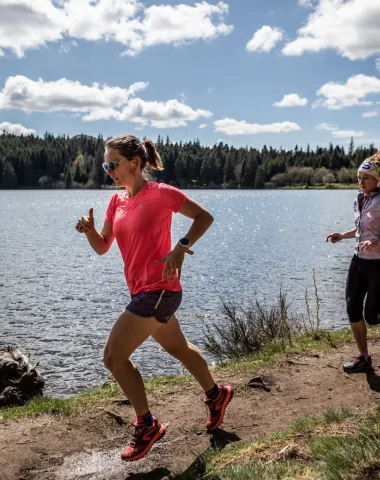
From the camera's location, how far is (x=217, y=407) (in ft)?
16.3

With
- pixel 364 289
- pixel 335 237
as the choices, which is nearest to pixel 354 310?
pixel 364 289

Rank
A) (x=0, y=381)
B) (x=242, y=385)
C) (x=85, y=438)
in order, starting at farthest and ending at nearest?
(x=0, y=381), (x=242, y=385), (x=85, y=438)

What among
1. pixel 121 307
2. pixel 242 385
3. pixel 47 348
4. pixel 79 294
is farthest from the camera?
pixel 79 294

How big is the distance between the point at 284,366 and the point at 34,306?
1223 cm

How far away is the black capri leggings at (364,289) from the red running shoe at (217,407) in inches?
79.5

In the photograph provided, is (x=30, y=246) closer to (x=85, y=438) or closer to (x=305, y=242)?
(x=305, y=242)

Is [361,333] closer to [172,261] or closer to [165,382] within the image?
[165,382]

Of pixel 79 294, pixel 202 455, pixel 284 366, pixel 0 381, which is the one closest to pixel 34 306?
pixel 79 294

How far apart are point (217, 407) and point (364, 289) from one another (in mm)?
2354

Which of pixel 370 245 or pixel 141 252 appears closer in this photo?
pixel 141 252

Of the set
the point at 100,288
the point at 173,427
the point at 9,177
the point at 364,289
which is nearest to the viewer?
the point at 173,427

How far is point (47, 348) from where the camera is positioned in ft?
42.7

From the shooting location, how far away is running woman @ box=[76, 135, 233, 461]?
4113mm

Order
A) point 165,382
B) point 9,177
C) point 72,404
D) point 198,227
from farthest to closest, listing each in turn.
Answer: point 9,177, point 165,382, point 72,404, point 198,227
